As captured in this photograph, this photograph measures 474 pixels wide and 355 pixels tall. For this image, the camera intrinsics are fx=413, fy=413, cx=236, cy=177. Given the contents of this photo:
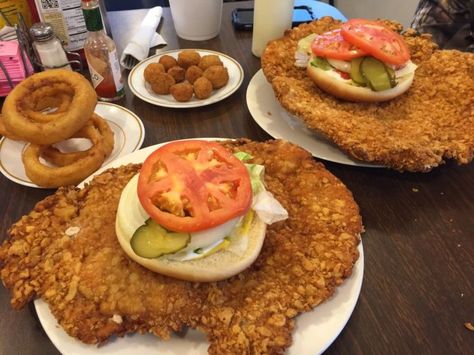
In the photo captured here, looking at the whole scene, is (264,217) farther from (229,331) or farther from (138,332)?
(138,332)

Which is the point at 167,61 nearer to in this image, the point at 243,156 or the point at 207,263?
the point at 243,156

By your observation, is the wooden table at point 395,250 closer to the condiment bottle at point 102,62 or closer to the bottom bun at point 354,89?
the condiment bottle at point 102,62

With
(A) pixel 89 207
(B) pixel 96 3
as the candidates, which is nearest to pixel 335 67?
(B) pixel 96 3

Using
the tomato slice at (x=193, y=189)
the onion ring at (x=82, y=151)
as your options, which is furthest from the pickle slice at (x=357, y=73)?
the onion ring at (x=82, y=151)

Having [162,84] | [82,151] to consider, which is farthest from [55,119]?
[162,84]

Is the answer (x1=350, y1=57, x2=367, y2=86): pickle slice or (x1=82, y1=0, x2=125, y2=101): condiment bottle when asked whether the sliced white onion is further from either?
(x1=82, y1=0, x2=125, y2=101): condiment bottle

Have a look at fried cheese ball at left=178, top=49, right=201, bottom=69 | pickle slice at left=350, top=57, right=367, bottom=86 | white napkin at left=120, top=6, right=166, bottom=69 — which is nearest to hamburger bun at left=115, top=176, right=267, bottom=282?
pickle slice at left=350, top=57, right=367, bottom=86
